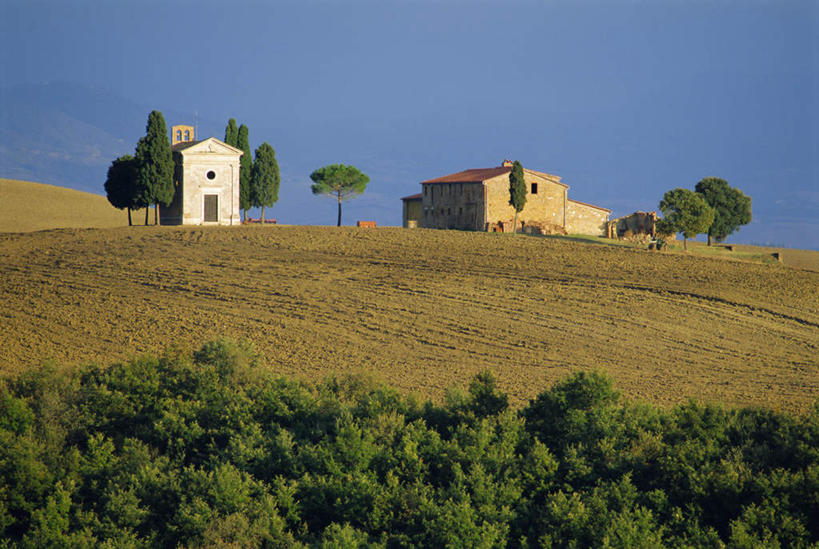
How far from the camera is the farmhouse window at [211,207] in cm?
5947

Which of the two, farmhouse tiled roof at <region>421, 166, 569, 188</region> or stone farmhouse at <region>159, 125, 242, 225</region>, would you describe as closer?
stone farmhouse at <region>159, 125, 242, 225</region>

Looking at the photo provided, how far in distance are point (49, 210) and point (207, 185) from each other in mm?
31305

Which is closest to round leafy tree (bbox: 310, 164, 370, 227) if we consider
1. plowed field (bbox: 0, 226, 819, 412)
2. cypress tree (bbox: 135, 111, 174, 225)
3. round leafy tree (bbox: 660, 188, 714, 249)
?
cypress tree (bbox: 135, 111, 174, 225)

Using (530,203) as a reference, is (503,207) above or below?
below

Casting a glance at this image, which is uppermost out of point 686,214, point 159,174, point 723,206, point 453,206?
point 159,174

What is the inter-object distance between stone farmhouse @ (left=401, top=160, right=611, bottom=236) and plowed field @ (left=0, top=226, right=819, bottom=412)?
44.2ft

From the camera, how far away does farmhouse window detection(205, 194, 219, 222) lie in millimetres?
59469

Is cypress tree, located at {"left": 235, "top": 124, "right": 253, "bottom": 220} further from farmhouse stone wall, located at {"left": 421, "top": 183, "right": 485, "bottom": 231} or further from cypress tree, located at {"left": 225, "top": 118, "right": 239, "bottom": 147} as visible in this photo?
farmhouse stone wall, located at {"left": 421, "top": 183, "right": 485, "bottom": 231}

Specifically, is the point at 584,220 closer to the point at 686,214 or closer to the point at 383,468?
the point at 686,214

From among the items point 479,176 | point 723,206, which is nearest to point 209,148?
→ point 479,176

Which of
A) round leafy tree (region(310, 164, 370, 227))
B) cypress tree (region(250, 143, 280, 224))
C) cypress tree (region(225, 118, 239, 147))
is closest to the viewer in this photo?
cypress tree (region(250, 143, 280, 224))

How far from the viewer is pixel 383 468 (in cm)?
1898

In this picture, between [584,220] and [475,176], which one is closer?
[584,220]

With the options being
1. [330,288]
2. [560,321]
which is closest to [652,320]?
[560,321]
